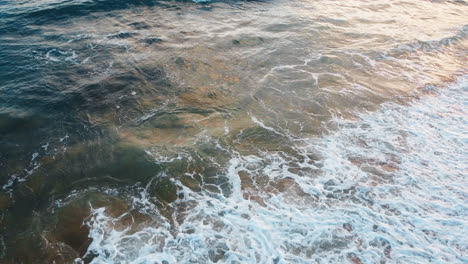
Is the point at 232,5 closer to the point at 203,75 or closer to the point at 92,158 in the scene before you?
the point at 203,75

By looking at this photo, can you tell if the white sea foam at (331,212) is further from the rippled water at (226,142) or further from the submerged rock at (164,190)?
the submerged rock at (164,190)

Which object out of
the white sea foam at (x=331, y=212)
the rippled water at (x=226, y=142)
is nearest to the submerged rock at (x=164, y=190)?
the rippled water at (x=226, y=142)

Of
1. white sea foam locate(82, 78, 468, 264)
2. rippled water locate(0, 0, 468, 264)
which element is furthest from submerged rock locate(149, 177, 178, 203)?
white sea foam locate(82, 78, 468, 264)

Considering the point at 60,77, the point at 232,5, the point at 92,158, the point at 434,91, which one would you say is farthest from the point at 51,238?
the point at 232,5

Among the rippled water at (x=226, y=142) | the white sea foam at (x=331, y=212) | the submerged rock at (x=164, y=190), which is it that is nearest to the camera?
the white sea foam at (x=331, y=212)

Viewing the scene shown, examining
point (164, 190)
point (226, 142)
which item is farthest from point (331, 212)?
point (164, 190)

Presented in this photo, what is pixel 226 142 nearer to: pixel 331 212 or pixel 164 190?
pixel 164 190
